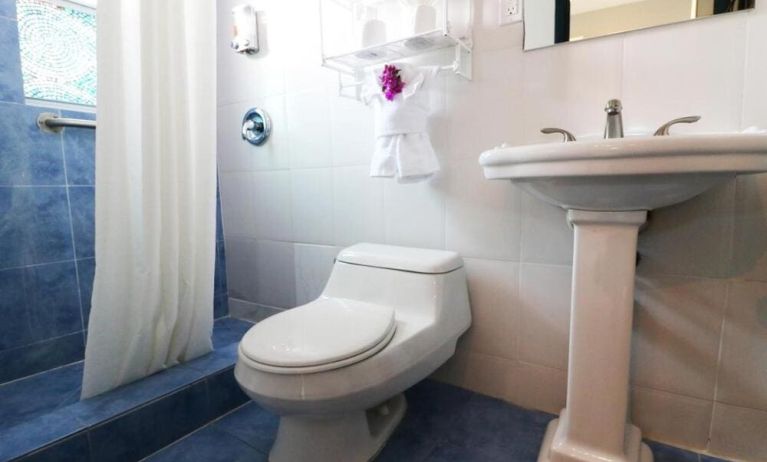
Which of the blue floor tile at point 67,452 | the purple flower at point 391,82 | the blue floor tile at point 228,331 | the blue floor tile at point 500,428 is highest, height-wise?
the purple flower at point 391,82

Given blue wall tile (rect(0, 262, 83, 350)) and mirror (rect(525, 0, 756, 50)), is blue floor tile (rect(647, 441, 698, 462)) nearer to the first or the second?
mirror (rect(525, 0, 756, 50))

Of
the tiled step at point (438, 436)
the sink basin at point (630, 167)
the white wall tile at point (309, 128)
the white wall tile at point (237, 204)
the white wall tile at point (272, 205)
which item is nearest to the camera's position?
the sink basin at point (630, 167)

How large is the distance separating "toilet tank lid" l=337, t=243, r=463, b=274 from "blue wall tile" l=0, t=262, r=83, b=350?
3.29ft

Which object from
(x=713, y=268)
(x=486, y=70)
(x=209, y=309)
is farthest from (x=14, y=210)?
(x=713, y=268)

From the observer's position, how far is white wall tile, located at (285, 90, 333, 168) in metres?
1.53

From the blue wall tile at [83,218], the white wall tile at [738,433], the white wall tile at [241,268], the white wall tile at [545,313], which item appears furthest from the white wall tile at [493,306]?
the blue wall tile at [83,218]

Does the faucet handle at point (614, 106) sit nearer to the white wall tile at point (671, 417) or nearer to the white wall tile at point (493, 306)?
the white wall tile at point (493, 306)

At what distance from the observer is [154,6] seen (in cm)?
121

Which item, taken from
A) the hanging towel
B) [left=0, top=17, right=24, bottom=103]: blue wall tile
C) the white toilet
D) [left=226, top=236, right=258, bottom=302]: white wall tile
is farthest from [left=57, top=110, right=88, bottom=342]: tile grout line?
the hanging towel

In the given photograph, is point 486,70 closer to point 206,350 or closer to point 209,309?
point 209,309

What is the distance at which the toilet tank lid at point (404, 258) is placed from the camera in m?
1.18

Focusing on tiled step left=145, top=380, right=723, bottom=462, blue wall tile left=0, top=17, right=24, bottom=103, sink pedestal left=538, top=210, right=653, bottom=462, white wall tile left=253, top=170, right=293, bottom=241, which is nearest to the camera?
sink pedestal left=538, top=210, right=653, bottom=462

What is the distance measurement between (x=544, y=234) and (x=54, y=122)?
5.30 ft

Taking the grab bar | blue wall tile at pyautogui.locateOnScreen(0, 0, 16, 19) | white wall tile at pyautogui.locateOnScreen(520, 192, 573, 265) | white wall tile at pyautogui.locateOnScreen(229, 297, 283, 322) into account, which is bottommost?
white wall tile at pyautogui.locateOnScreen(229, 297, 283, 322)
